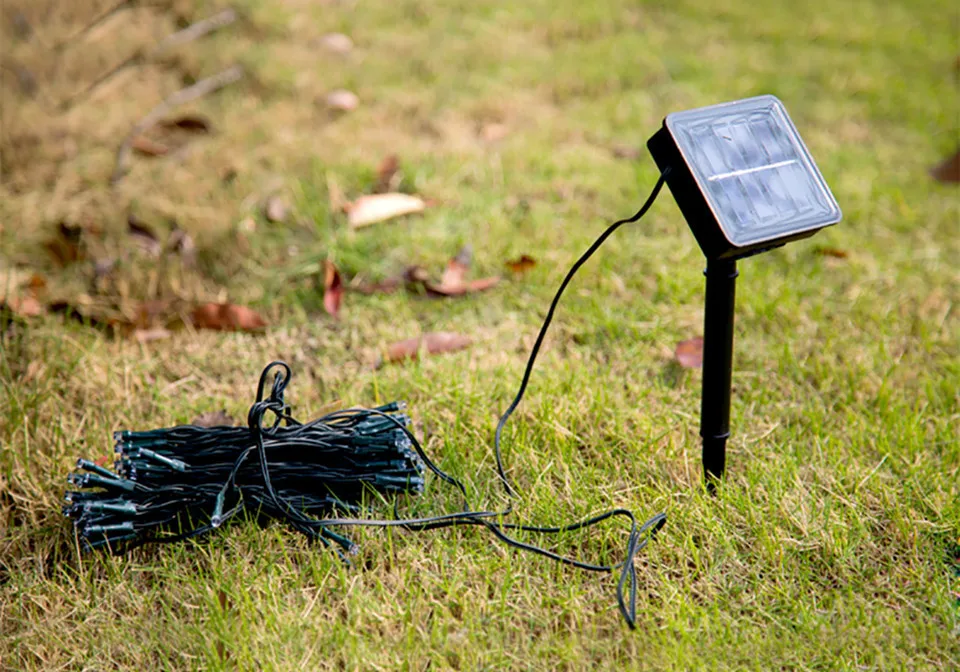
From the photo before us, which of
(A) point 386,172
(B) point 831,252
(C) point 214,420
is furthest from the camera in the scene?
(A) point 386,172

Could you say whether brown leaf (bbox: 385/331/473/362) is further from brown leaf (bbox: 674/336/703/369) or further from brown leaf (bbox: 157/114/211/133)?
brown leaf (bbox: 157/114/211/133)

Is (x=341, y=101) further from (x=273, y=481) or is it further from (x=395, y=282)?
(x=273, y=481)

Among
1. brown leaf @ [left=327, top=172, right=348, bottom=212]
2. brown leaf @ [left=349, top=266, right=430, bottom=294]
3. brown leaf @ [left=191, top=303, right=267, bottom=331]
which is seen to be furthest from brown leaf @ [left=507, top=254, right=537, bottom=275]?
brown leaf @ [left=191, top=303, right=267, bottom=331]

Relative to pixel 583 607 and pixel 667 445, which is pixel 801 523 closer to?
pixel 667 445

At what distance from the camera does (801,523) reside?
5.94ft

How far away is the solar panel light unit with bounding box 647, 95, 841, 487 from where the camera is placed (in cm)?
156

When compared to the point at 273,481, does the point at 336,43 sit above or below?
above

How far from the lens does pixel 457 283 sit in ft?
8.91

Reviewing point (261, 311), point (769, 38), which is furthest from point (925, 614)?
point (769, 38)

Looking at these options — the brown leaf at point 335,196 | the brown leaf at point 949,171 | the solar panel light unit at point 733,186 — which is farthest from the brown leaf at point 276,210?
the brown leaf at point 949,171

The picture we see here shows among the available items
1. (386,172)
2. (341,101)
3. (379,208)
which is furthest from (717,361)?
(341,101)

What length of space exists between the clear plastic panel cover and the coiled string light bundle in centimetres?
22

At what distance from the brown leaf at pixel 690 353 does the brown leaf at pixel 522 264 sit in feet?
1.83

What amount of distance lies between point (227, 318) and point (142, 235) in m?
0.64
